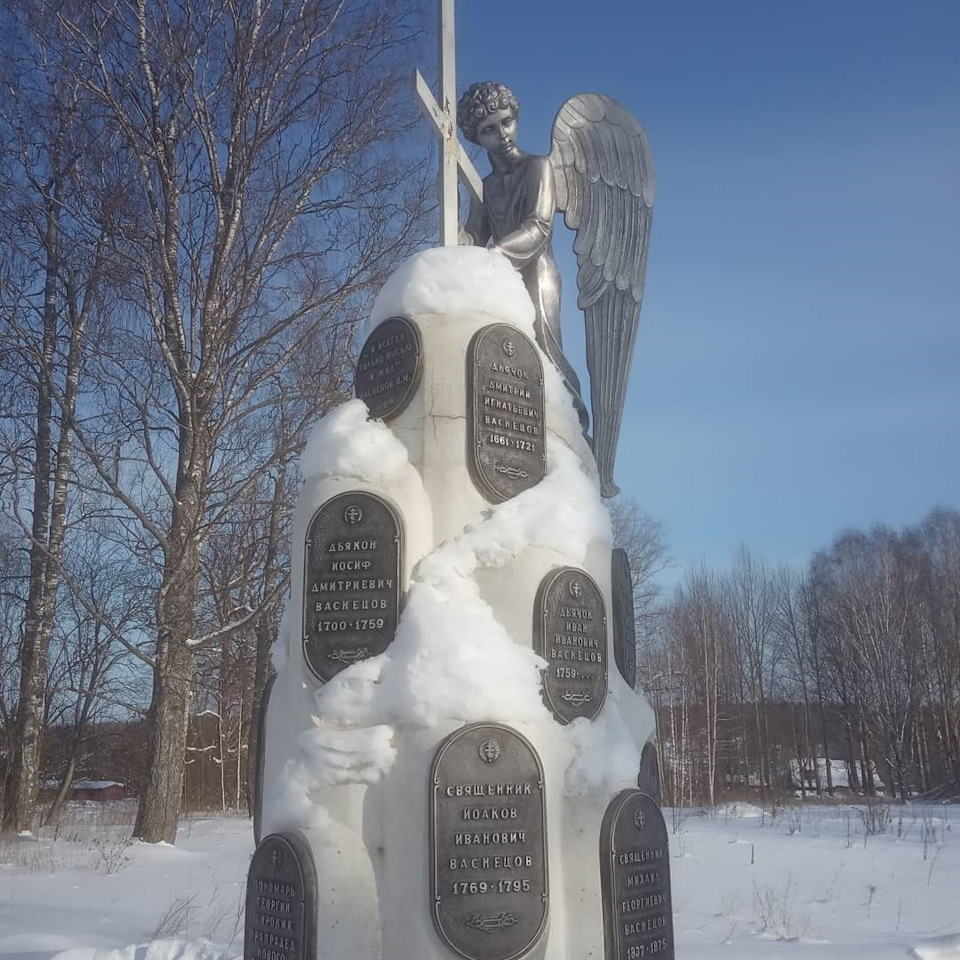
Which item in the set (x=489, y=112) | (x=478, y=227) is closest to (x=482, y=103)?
(x=489, y=112)

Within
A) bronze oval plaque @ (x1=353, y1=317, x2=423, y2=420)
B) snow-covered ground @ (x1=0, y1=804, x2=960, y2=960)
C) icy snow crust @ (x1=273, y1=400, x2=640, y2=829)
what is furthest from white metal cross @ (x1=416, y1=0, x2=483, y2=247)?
snow-covered ground @ (x1=0, y1=804, x2=960, y2=960)

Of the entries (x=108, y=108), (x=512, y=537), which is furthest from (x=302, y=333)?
(x=512, y=537)

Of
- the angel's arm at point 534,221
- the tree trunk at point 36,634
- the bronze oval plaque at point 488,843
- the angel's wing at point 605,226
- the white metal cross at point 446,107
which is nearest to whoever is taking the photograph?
the bronze oval plaque at point 488,843

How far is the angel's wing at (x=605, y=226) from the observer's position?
16.1 ft

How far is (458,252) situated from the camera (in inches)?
157

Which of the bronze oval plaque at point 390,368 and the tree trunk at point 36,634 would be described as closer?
the bronze oval plaque at point 390,368

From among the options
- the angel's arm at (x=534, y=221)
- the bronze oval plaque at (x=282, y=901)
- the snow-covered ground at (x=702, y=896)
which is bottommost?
the snow-covered ground at (x=702, y=896)

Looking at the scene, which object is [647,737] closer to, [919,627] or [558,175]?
[558,175]

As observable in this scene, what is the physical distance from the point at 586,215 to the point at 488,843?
11.0 feet

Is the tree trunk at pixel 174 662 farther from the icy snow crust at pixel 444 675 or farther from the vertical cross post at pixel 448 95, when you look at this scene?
the icy snow crust at pixel 444 675

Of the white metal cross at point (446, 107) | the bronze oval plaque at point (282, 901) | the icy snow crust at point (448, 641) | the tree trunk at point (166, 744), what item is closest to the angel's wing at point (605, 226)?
the white metal cross at point (446, 107)

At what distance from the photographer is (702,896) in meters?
6.69

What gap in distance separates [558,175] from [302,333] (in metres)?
6.68

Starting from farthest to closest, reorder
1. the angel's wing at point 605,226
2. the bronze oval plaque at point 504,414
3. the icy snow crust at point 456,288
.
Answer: the angel's wing at point 605,226 → the icy snow crust at point 456,288 → the bronze oval plaque at point 504,414
